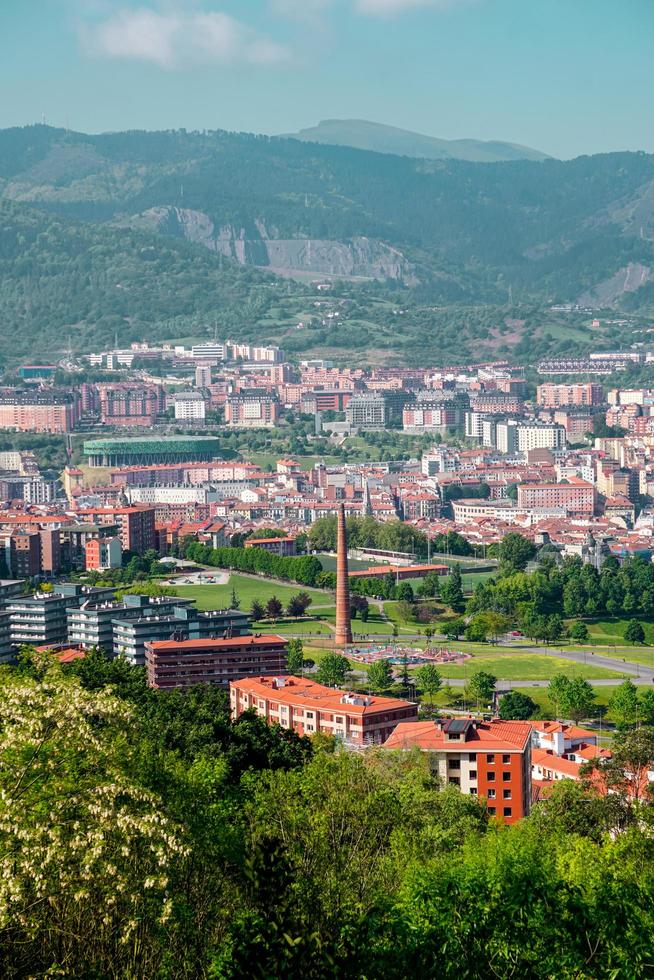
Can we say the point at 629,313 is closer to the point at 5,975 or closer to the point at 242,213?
the point at 242,213

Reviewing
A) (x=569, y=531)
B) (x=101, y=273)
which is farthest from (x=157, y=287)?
(x=569, y=531)

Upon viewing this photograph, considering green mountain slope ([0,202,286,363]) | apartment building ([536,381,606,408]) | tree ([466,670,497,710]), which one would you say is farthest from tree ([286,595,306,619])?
green mountain slope ([0,202,286,363])

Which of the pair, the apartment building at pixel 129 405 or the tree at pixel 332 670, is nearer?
the tree at pixel 332 670

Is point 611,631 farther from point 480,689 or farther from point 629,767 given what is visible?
point 629,767

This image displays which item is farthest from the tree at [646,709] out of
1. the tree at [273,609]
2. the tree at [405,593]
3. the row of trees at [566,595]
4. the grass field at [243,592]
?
the tree at [405,593]

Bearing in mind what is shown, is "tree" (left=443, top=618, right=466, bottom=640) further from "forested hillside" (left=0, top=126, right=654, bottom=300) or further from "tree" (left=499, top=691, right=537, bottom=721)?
"forested hillside" (left=0, top=126, right=654, bottom=300)

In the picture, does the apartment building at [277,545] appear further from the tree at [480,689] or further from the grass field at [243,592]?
the tree at [480,689]

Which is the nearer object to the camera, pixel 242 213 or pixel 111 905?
pixel 111 905
